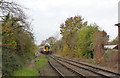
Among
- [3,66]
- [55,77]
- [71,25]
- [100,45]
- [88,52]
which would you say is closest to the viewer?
[3,66]

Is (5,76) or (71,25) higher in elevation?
(71,25)

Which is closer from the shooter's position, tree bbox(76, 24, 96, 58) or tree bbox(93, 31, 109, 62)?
tree bbox(93, 31, 109, 62)

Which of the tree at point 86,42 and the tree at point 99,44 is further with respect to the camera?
the tree at point 86,42

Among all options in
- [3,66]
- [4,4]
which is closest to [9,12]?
[4,4]

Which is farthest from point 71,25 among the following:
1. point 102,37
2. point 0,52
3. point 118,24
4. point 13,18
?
point 0,52

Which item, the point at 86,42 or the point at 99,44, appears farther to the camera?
the point at 86,42

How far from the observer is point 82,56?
2764 cm

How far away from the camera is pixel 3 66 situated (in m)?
8.56

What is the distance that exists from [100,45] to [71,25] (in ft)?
87.1

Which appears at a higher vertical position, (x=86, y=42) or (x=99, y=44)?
(x=86, y=42)

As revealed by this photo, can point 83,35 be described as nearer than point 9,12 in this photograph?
No

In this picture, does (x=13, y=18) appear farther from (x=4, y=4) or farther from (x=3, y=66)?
(x=3, y=66)

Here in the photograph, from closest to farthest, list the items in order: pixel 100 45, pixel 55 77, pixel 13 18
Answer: pixel 55 77
pixel 13 18
pixel 100 45

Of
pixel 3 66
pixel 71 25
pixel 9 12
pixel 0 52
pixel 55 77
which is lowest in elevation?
pixel 55 77
